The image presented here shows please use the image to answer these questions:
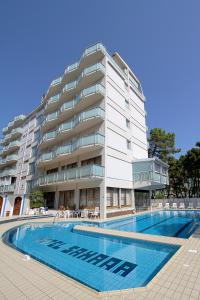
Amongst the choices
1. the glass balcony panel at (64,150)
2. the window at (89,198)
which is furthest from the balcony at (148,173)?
the glass balcony panel at (64,150)

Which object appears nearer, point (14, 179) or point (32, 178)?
point (32, 178)

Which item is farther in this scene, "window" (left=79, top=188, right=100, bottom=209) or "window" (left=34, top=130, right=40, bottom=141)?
"window" (left=34, top=130, right=40, bottom=141)

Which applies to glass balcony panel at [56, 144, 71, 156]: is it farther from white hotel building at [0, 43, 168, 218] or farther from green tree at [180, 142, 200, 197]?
green tree at [180, 142, 200, 197]

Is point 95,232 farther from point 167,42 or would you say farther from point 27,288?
point 167,42

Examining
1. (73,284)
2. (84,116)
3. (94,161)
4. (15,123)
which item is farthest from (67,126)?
(15,123)

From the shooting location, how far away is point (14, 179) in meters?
39.5

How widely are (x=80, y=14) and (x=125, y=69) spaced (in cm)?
1617

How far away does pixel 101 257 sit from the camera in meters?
7.70

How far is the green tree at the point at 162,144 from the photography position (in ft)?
134

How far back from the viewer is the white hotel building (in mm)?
20406

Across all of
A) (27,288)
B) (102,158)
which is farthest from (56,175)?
(27,288)

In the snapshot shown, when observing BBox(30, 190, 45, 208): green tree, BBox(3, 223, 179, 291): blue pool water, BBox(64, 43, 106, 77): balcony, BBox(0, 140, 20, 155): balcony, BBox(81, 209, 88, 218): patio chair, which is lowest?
BBox(3, 223, 179, 291): blue pool water

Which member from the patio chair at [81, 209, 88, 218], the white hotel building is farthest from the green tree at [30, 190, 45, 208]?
the patio chair at [81, 209, 88, 218]

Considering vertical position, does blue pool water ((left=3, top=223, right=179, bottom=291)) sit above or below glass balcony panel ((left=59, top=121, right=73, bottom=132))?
below
